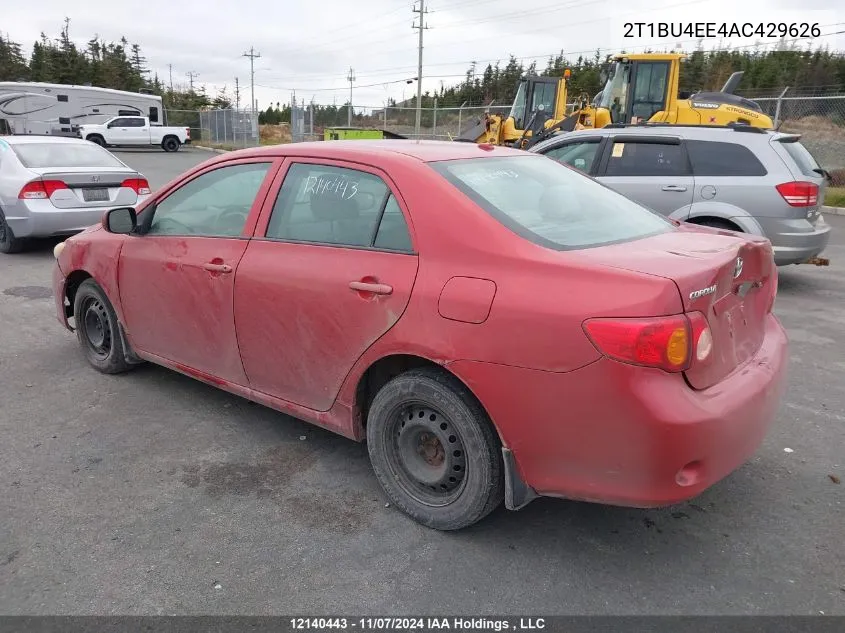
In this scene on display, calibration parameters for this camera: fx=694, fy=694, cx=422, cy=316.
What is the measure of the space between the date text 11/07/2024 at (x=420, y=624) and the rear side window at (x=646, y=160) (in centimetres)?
600

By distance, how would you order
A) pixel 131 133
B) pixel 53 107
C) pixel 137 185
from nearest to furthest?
pixel 137 185
pixel 53 107
pixel 131 133

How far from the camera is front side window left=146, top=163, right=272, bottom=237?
3.72m

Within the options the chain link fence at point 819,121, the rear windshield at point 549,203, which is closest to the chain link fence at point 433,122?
the chain link fence at point 819,121

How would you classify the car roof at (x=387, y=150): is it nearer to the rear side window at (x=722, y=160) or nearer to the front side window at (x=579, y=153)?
the rear side window at (x=722, y=160)

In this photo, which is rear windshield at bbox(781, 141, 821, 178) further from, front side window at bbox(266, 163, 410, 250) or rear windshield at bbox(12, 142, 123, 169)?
rear windshield at bbox(12, 142, 123, 169)

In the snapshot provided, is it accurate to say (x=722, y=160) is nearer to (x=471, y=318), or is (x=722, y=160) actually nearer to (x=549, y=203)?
(x=549, y=203)

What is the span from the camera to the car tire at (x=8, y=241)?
8.88 meters

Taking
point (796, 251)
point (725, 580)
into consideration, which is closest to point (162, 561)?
point (725, 580)

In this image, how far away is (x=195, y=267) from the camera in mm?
3799

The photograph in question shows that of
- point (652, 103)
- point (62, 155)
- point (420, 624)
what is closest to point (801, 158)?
point (420, 624)

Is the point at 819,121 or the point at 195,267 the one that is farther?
the point at 819,121

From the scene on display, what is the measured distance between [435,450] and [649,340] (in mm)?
1110

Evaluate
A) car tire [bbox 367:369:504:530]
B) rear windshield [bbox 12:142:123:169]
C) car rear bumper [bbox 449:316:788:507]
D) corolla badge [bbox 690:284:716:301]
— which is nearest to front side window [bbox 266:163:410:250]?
car tire [bbox 367:369:504:530]

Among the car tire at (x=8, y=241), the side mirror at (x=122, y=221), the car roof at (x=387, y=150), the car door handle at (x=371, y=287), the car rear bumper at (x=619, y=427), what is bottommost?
the car tire at (x=8, y=241)
